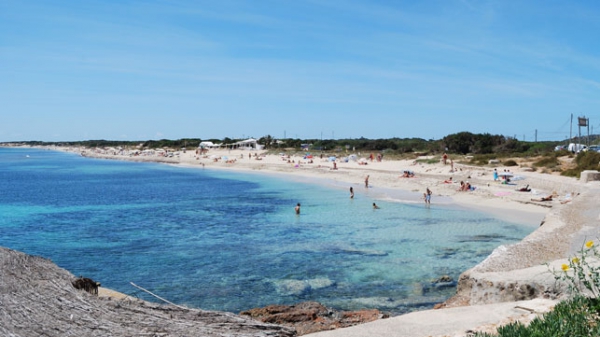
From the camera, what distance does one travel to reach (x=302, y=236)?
19.8 metres

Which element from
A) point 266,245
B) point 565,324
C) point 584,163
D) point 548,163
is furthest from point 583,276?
point 548,163

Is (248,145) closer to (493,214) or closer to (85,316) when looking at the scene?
(493,214)

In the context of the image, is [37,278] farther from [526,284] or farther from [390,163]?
[390,163]

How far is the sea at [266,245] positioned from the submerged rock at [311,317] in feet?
4.64

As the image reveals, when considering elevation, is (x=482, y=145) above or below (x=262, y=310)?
above

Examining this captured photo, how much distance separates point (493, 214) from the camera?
24234 mm

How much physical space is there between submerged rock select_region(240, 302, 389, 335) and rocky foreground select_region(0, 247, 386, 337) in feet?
8.38

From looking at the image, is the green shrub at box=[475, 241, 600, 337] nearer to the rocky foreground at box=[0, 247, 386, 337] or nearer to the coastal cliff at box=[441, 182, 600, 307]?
the coastal cliff at box=[441, 182, 600, 307]

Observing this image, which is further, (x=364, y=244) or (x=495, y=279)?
(x=364, y=244)

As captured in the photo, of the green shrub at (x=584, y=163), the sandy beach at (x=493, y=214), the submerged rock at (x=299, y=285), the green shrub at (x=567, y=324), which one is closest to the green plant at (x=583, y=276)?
the green shrub at (x=567, y=324)

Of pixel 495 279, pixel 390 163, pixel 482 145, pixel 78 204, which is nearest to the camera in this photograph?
pixel 495 279

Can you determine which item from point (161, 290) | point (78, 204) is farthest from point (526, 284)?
point (78, 204)

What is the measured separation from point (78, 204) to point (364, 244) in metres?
23.7

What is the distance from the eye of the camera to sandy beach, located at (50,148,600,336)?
6883 mm
